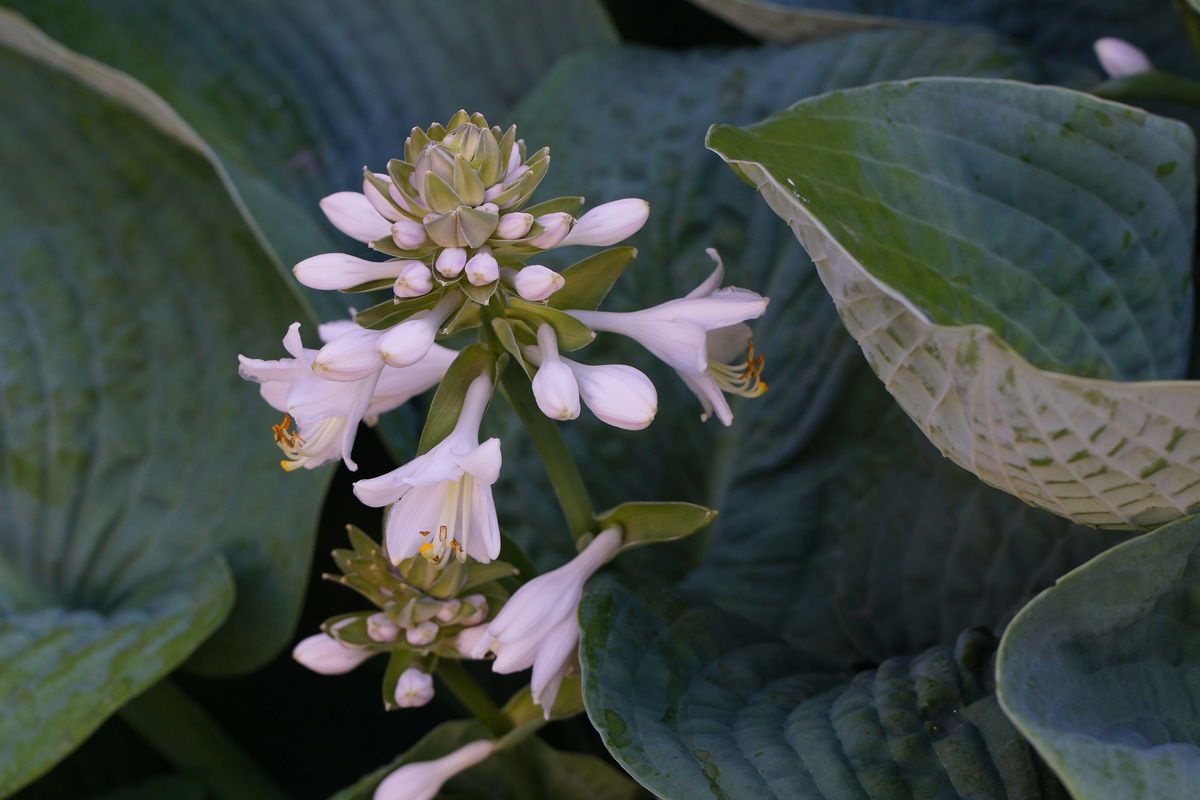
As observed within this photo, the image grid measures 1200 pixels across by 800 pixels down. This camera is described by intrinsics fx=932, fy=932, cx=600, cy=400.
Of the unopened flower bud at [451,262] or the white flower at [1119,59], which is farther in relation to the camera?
the white flower at [1119,59]

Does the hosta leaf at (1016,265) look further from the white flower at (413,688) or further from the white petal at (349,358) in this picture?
the white flower at (413,688)

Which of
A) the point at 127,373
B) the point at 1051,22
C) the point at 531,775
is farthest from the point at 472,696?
the point at 1051,22

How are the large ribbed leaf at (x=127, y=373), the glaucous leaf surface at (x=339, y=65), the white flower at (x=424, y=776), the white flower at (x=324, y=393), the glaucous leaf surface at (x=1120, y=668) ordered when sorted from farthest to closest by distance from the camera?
the glaucous leaf surface at (x=339, y=65), the large ribbed leaf at (x=127, y=373), the white flower at (x=424, y=776), the white flower at (x=324, y=393), the glaucous leaf surface at (x=1120, y=668)

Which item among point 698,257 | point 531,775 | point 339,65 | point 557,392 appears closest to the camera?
point 557,392

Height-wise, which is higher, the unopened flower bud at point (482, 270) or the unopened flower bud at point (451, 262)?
the unopened flower bud at point (451, 262)

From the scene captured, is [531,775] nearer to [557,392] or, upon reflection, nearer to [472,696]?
[472,696]

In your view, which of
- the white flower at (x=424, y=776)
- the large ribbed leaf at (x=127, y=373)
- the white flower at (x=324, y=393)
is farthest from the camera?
the large ribbed leaf at (x=127, y=373)

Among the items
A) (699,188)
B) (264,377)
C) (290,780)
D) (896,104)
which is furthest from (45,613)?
(896,104)

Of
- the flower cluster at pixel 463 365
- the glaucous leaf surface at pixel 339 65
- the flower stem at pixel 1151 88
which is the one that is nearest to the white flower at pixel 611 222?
the flower cluster at pixel 463 365
